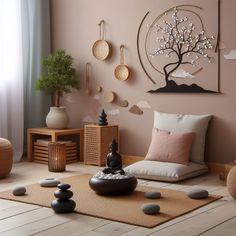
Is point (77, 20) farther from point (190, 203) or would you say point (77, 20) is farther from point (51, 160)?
point (190, 203)

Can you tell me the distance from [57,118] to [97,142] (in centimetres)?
60

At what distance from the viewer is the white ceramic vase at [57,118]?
224 inches

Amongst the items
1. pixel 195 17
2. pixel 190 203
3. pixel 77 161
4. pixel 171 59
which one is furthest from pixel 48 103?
pixel 190 203

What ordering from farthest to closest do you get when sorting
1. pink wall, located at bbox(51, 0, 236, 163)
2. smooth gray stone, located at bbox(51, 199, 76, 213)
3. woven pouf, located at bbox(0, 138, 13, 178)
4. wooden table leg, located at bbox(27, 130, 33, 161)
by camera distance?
wooden table leg, located at bbox(27, 130, 33, 161), pink wall, located at bbox(51, 0, 236, 163), woven pouf, located at bbox(0, 138, 13, 178), smooth gray stone, located at bbox(51, 199, 76, 213)

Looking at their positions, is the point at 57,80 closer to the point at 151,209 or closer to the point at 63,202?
the point at 63,202

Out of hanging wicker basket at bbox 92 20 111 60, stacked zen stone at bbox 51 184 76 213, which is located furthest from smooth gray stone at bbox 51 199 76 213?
hanging wicker basket at bbox 92 20 111 60

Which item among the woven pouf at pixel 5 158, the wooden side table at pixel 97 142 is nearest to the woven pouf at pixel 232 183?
the wooden side table at pixel 97 142

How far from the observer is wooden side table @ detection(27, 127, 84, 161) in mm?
5512

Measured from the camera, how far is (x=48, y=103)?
620 cm

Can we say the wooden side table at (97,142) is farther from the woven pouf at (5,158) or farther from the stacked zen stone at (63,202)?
the stacked zen stone at (63,202)

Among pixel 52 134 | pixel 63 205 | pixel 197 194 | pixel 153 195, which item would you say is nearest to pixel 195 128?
pixel 197 194

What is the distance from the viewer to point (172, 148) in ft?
15.8

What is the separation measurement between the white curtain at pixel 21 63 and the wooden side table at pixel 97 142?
853 millimetres

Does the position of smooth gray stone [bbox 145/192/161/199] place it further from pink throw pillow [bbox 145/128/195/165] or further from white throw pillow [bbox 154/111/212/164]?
white throw pillow [bbox 154/111/212/164]
